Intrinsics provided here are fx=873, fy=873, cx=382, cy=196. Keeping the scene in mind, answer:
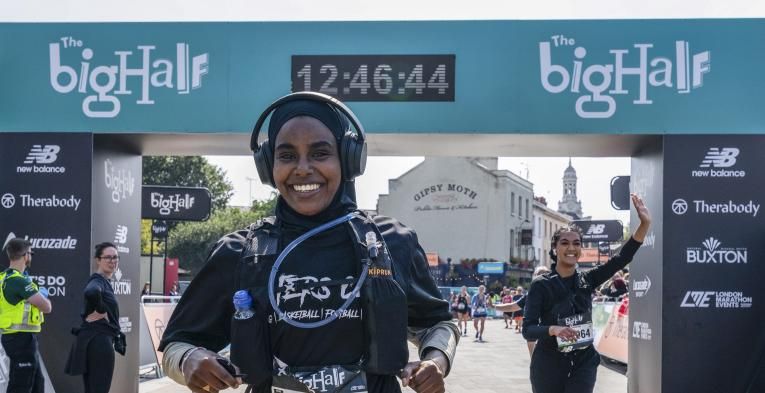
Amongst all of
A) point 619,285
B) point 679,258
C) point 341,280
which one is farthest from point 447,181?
point 341,280

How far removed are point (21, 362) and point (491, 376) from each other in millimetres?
8796

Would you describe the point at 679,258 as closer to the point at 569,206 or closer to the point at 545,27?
the point at 545,27

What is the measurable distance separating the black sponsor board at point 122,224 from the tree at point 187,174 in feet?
185

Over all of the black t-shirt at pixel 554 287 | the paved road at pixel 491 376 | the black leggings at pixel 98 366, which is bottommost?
the paved road at pixel 491 376

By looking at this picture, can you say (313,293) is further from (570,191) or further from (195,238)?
(570,191)

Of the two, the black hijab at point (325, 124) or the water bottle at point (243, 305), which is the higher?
the black hijab at point (325, 124)

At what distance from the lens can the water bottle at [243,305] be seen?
8.04 feet

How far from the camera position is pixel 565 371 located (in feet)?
21.7

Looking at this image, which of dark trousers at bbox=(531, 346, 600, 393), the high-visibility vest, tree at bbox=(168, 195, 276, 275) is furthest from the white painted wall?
dark trousers at bbox=(531, 346, 600, 393)

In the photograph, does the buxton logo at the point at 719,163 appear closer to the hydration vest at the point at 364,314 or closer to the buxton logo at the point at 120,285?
the buxton logo at the point at 120,285

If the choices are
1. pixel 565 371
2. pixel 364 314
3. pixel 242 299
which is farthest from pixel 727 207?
pixel 242 299

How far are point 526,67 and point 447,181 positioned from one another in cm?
5457

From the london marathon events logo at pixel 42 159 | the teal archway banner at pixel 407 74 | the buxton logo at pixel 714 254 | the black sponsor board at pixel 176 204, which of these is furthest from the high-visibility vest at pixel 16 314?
the black sponsor board at pixel 176 204

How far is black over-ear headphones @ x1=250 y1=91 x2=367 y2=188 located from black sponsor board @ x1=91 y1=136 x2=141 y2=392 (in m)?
7.42
